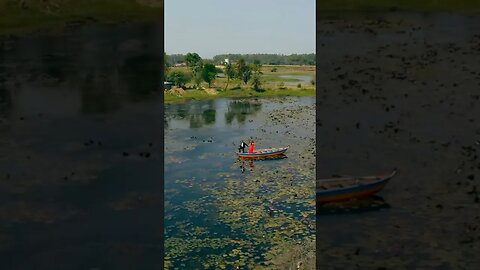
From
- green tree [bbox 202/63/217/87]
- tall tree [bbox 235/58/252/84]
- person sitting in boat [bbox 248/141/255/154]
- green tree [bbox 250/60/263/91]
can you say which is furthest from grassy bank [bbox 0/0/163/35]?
green tree [bbox 250/60/263/91]

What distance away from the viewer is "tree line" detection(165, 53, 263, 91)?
42.1 feet

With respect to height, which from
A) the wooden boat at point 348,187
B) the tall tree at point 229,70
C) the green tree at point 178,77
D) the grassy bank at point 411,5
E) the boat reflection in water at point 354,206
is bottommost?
the boat reflection in water at point 354,206

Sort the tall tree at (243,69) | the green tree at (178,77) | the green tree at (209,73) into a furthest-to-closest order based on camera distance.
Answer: the tall tree at (243,69) → the green tree at (209,73) → the green tree at (178,77)

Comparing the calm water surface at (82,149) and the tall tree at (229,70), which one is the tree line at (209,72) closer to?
the tall tree at (229,70)

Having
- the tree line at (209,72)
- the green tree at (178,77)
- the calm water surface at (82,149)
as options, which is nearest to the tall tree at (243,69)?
the tree line at (209,72)

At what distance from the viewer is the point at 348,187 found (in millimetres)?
4781

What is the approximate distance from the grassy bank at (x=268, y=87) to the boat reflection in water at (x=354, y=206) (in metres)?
8.26

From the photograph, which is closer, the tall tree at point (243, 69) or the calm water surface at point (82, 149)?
the calm water surface at point (82, 149)

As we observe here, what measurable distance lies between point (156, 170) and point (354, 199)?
1.96 m

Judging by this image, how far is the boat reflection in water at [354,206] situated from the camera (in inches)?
183

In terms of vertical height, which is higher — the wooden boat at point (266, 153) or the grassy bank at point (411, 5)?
the grassy bank at point (411, 5)

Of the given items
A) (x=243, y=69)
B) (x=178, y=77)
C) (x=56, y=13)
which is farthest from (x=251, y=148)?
(x=56, y=13)

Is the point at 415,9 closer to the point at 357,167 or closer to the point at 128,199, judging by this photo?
the point at 357,167

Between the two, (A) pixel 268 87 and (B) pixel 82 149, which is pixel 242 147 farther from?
(B) pixel 82 149
